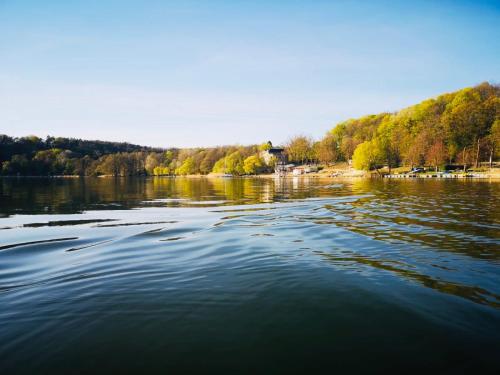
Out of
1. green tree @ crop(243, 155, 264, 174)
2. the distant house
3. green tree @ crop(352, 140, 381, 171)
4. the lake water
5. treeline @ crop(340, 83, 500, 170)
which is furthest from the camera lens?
green tree @ crop(243, 155, 264, 174)

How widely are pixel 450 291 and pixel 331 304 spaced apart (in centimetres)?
315

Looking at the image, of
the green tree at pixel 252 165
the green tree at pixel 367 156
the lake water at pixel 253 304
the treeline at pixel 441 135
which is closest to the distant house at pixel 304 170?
the treeline at pixel 441 135

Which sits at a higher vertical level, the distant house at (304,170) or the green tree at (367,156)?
the green tree at (367,156)

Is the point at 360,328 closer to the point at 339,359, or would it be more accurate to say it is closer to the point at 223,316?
the point at 339,359

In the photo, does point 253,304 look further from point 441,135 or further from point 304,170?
point 304,170

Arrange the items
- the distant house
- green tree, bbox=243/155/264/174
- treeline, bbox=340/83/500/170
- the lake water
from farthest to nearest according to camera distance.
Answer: green tree, bbox=243/155/264/174, the distant house, treeline, bbox=340/83/500/170, the lake water

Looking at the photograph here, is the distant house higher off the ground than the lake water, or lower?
higher

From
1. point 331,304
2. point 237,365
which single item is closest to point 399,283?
point 331,304

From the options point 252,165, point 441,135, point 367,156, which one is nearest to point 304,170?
point 252,165

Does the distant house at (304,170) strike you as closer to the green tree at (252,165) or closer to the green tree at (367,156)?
the green tree at (252,165)

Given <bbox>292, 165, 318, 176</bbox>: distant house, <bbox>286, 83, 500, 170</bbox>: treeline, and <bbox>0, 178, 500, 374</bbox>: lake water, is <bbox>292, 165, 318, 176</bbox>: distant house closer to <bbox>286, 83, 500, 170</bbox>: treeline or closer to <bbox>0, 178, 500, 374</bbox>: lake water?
<bbox>286, 83, 500, 170</bbox>: treeline

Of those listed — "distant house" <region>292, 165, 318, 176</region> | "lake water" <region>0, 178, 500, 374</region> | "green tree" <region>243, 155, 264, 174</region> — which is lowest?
"lake water" <region>0, 178, 500, 374</region>

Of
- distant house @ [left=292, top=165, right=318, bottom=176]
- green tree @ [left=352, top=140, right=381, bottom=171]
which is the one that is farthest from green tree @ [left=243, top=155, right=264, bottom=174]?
green tree @ [left=352, top=140, right=381, bottom=171]

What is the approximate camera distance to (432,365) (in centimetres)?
525
